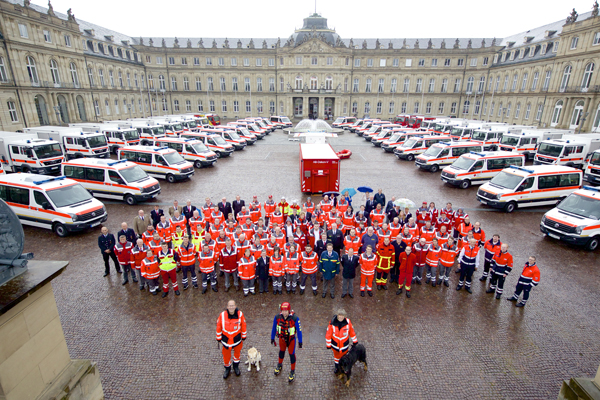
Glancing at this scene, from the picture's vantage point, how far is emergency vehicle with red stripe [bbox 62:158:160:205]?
54.3 feet

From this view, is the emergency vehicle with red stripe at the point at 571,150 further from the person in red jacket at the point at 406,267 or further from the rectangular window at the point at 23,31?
the rectangular window at the point at 23,31

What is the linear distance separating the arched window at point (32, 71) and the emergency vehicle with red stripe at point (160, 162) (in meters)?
26.5

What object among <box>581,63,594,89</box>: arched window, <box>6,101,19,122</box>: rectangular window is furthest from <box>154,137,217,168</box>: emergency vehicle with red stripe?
<box>581,63,594,89</box>: arched window

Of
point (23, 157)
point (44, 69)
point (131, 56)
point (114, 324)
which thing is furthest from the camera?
point (131, 56)

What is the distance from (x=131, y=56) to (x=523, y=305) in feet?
228

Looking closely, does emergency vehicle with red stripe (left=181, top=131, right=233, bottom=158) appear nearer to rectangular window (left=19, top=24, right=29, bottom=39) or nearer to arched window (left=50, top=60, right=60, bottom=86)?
rectangular window (left=19, top=24, right=29, bottom=39)

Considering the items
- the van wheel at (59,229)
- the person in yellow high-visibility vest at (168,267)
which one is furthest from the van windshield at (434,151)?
the van wheel at (59,229)

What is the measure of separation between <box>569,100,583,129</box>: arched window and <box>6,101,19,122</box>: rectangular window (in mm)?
65912

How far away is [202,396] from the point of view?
6.09 meters

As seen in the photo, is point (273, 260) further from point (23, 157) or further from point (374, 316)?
point (23, 157)

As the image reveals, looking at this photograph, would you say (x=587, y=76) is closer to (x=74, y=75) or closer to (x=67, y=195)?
(x=67, y=195)

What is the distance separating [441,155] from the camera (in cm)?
2466

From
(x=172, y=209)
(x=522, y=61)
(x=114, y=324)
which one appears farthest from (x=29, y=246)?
(x=522, y=61)

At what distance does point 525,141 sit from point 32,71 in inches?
2066
